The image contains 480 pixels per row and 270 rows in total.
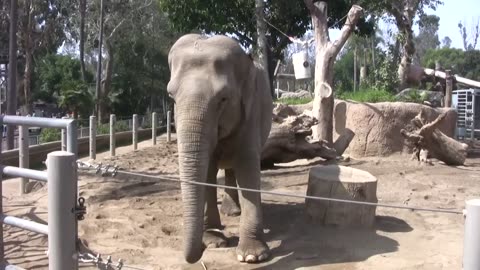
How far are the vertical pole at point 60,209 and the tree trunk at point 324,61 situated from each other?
9805 millimetres

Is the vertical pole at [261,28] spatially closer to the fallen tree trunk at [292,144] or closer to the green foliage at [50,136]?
the fallen tree trunk at [292,144]

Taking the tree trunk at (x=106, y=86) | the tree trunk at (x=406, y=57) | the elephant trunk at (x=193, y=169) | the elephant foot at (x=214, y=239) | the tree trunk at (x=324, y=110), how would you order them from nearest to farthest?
1. the elephant trunk at (x=193, y=169)
2. the elephant foot at (x=214, y=239)
3. the tree trunk at (x=324, y=110)
4. the tree trunk at (x=406, y=57)
5. the tree trunk at (x=106, y=86)

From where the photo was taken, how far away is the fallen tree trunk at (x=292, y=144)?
10.8m

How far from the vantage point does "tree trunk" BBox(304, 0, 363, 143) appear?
12898 millimetres

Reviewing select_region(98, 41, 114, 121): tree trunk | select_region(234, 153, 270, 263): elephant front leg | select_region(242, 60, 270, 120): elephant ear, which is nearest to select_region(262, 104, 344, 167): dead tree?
select_region(242, 60, 270, 120): elephant ear

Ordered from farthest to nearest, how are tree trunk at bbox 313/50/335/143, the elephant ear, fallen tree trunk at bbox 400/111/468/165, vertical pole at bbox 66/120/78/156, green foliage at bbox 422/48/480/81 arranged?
green foliage at bbox 422/48/480/81, tree trunk at bbox 313/50/335/143, fallen tree trunk at bbox 400/111/468/165, the elephant ear, vertical pole at bbox 66/120/78/156

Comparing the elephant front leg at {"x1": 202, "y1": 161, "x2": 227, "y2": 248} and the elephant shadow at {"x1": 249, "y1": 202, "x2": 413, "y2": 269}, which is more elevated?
the elephant front leg at {"x1": 202, "y1": 161, "x2": 227, "y2": 248}

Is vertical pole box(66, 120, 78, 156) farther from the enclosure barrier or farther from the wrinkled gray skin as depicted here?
the wrinkled gray skin

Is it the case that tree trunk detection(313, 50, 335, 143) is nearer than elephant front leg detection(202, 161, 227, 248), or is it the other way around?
elephant front leg detection(202, 161, 227, 248)

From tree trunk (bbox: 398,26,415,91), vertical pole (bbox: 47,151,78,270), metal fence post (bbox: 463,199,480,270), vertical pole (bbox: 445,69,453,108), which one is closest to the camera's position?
metal fence post (bbox: 463,199,480,270)

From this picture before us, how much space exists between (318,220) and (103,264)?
13.4ft

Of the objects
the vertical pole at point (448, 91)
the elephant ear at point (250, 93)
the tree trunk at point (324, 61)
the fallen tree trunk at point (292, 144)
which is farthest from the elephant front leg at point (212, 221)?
the vertical pole at point (448, 91)

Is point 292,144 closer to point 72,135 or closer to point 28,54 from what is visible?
point 72,135

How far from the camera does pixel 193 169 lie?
4.79 meters
